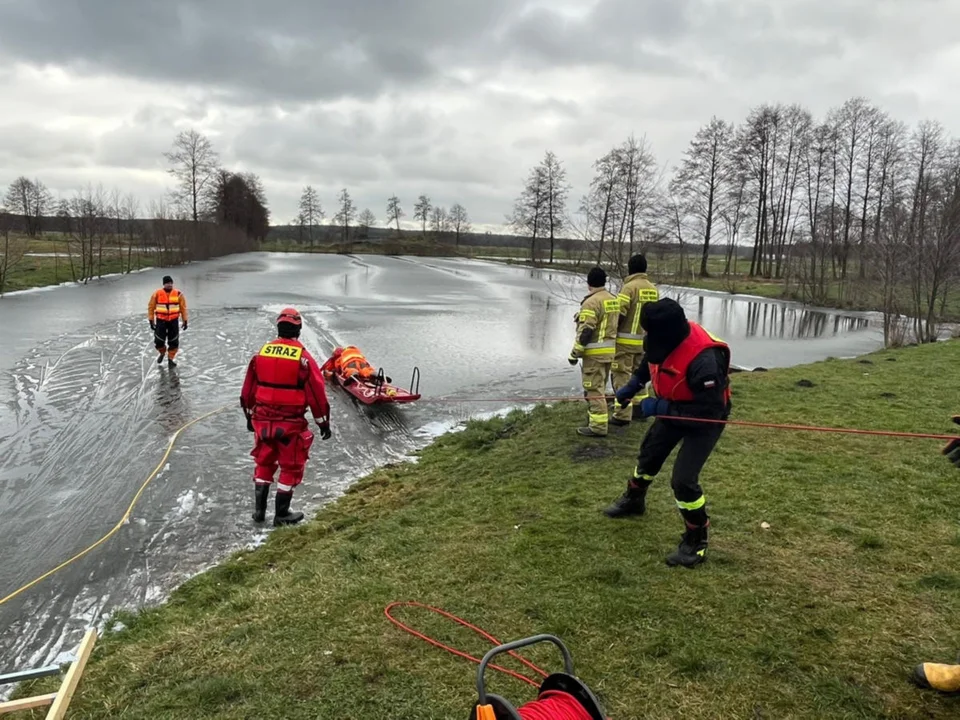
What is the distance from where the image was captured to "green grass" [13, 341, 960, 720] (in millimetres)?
3203

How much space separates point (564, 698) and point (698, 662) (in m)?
1.42

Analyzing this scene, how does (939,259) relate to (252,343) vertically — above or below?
above

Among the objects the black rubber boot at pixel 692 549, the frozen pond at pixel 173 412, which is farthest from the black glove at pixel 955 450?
the frozen pond at pixel 173 412

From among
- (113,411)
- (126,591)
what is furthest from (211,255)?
(126,591)

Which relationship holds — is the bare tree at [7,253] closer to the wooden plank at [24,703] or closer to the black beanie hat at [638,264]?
the black beanie hat at [638,264]

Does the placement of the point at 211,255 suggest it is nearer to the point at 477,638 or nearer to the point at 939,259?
the point at 939,259

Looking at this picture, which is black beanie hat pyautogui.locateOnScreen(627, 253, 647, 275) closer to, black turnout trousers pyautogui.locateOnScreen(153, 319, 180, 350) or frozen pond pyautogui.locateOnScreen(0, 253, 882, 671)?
frozen pond pyautogui.locateOnScreen(0, 253, 882, 671)

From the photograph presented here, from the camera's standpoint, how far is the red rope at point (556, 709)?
7.36 feet

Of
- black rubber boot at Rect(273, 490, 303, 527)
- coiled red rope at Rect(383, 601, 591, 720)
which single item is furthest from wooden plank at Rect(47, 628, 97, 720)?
black rubber boot at Rect(273, 490, 303, 527)

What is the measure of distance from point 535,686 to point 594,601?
2.88ft

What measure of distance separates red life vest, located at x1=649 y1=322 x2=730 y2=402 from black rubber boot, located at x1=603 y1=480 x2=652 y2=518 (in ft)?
3.89

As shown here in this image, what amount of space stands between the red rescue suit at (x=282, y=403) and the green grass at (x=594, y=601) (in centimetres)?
70

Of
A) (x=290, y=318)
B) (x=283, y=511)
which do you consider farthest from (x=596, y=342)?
(x=283, y=511)

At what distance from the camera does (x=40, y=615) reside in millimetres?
4551
